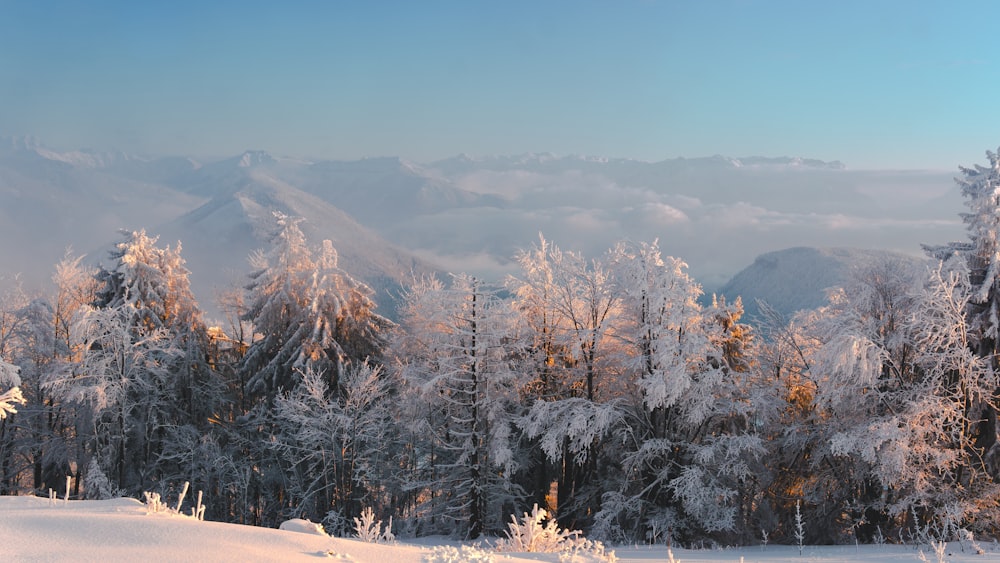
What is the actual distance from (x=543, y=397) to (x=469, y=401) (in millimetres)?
3065

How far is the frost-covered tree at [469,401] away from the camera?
23.9m

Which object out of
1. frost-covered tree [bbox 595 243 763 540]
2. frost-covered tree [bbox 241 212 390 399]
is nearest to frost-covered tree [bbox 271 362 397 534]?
frost-covered tree [bbox 241 212 390 399]

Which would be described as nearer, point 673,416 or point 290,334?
point 673,416

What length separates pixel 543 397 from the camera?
26.1 metres

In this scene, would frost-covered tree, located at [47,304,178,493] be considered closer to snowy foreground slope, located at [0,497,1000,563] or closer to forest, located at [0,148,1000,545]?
forest, located at [0,148,1000,545]

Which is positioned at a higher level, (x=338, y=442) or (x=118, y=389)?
(x=118, y=389)

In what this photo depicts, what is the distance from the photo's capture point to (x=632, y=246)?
25.2 m

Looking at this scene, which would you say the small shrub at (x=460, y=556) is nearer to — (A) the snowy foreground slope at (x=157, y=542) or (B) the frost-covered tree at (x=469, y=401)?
(A) the snowy foreground slope at (x=157, y=542)

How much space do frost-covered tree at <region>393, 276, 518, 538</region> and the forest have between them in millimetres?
106

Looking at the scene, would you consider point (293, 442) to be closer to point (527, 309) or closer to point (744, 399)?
point (527, 309)

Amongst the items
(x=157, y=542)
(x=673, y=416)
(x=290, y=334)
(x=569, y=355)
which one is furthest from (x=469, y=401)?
(x=157, y=542)

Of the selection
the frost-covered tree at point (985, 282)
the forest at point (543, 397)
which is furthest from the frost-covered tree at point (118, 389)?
the frost-covered tree at point (985, 282)

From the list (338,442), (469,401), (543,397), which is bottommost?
(338,442)

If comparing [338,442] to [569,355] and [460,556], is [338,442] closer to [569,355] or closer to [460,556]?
[569,355]
